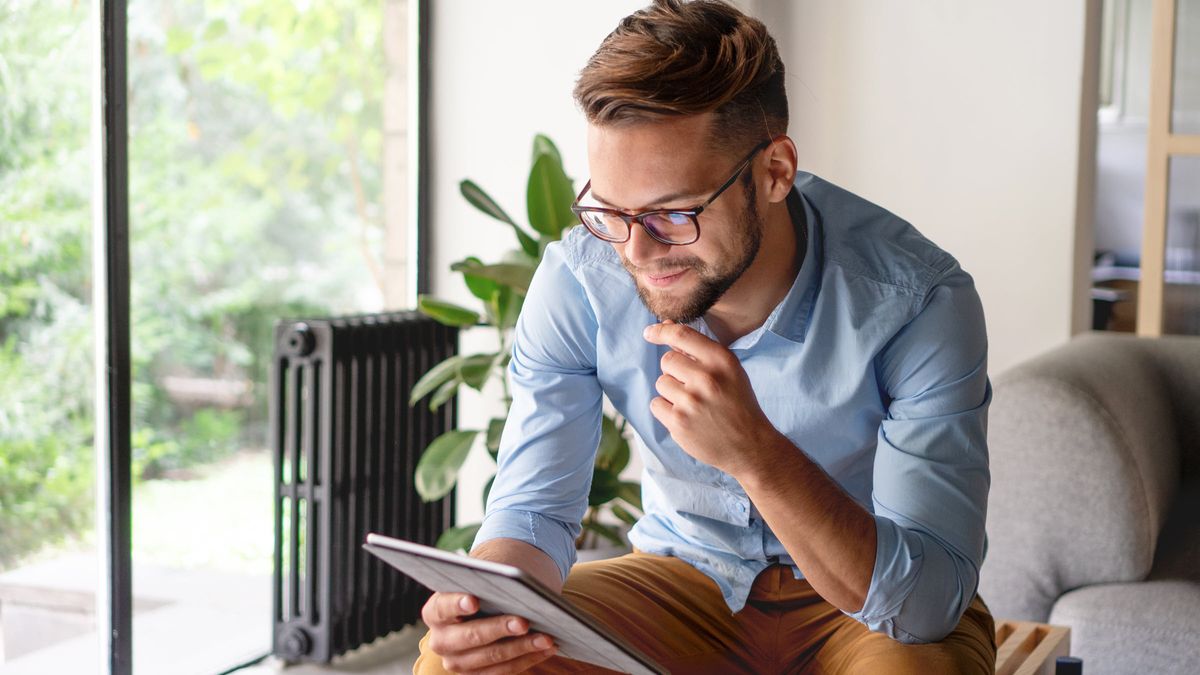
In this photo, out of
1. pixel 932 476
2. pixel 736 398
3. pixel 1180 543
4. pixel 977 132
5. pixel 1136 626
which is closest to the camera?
pixel 736 398

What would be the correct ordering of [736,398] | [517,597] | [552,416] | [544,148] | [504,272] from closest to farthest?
[517,597] → [736,398] → [552,416] → [504,272] → [544,148]

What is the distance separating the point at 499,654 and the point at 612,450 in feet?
4.41

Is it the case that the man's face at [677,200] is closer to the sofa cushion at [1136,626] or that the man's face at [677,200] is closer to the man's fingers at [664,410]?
the man's fingers at [664,410]

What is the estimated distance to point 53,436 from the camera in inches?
102

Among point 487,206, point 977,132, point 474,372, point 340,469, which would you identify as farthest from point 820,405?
point 977,132

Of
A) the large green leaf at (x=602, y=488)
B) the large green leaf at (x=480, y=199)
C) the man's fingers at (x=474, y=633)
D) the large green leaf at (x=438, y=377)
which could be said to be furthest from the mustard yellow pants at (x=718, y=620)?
the large green leaf at (x=480, y=199)

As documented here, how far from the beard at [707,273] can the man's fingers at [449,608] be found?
0.42 m

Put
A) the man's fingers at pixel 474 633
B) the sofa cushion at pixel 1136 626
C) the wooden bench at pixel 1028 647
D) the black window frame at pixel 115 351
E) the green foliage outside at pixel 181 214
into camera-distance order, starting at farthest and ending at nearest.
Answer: the green foliage outside at pixel 181 214, the black window frame at pixel 115 351, the sofa cushion at pixel 1136 626, the wooden bench at pixel 1028 647, the man's fingers at pixel 474 633

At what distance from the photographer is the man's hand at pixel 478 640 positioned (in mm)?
1236

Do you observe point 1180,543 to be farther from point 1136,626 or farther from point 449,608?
point 449,608

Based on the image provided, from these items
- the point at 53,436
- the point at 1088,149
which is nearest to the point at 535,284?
the point at 53,436

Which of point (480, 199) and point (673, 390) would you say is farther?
point (480, 199)

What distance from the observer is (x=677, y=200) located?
137 cm

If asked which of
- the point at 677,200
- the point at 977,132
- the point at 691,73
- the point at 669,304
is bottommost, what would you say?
the point at 669,304
